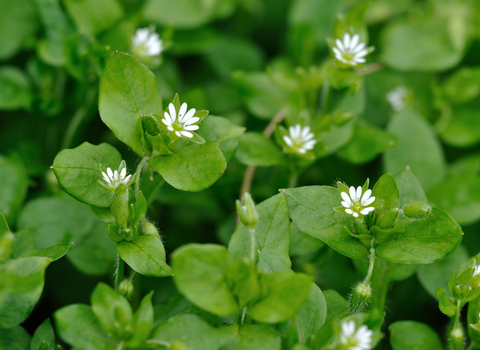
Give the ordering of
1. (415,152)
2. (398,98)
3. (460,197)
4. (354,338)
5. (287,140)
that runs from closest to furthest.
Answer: (354,338), (287,140), (460,197), (415,152), (398,98)

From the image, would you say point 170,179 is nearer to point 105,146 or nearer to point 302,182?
point 105,146

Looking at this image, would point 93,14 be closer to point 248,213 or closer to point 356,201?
point 248,213

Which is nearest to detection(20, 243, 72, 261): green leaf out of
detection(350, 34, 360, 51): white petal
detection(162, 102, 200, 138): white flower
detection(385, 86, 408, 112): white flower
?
detection(162, 102, 200, 138): white flower

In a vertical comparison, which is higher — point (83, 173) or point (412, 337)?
point (83, 173)

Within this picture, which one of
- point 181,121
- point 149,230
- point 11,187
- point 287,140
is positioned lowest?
point 11,187

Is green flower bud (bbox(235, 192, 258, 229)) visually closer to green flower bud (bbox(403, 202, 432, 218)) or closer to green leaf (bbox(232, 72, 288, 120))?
green flower bud (bbox(403, 202, 432, 218))

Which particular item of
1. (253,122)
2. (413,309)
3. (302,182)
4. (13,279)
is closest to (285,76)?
(253,122)

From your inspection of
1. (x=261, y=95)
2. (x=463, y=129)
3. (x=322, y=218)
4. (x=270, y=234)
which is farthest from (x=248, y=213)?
(x=463, y=129)
